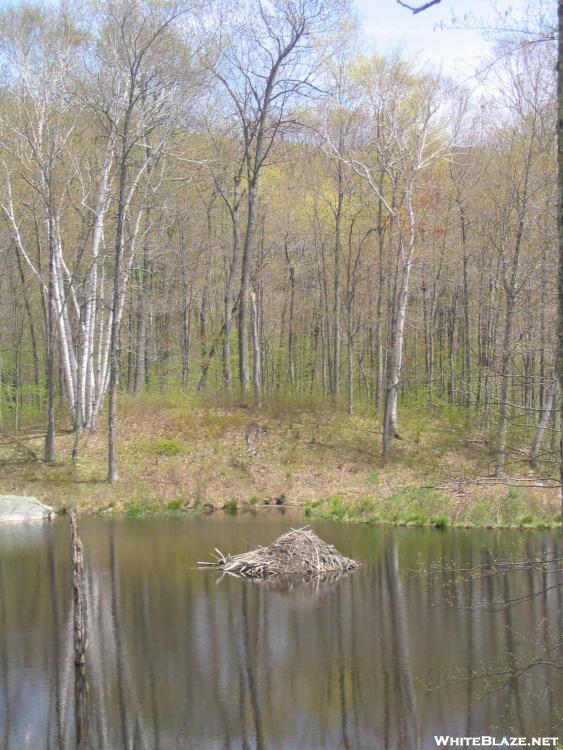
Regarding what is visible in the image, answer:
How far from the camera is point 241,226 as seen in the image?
3525cm

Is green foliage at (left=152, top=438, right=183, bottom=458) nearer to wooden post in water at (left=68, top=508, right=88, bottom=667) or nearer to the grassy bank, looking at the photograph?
the grassy bank

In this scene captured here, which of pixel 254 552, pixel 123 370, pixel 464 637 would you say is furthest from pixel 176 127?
pixel 464 637

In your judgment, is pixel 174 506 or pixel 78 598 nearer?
pixel 78 598

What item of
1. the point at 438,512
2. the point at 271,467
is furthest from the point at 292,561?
the point at 271,467

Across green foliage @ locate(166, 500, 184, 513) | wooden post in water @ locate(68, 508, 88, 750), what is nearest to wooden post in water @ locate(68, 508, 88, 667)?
wooden post in water @ locate(68, 508, 88, 750)

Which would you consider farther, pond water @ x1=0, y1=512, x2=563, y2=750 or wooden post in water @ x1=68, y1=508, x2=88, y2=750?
wooden post in water @ x1=68, y1=508, x2=88, y2=750

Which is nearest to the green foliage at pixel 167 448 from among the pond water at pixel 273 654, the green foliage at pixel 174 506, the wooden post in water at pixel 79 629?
the green foliage at pixel 174 506

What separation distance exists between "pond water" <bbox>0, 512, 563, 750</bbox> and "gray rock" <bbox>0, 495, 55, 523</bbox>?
2989mm

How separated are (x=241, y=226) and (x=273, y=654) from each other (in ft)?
87.9

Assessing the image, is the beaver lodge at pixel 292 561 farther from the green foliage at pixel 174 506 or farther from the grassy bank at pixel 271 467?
the green foliage at pixel 174 506

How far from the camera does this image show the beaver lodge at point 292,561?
1395cm

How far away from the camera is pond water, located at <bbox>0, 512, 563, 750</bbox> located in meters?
8.12

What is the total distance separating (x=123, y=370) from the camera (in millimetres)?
36531

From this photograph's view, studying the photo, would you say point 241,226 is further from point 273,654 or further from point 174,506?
point 273,654
